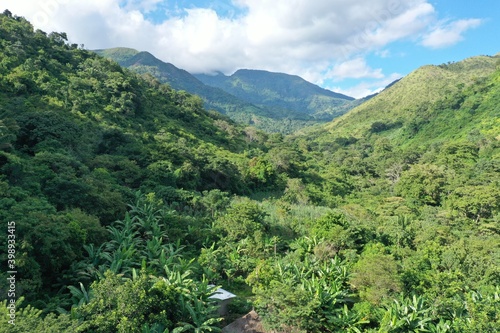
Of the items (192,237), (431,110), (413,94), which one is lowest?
(192,237)

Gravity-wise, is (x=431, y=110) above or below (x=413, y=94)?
below

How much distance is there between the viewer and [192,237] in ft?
65.2

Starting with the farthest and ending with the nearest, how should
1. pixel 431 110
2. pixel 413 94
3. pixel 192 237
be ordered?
pixel 413 94 < pixel 431 110 < pixel 192 237

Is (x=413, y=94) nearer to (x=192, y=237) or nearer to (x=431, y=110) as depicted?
(x=431, y=110)

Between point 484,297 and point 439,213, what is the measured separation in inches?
640

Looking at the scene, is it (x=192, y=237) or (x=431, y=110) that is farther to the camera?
(x=431, y=110)

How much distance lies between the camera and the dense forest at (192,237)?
11.4 m

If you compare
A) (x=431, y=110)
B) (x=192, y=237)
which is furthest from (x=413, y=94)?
(x=192, y=237)

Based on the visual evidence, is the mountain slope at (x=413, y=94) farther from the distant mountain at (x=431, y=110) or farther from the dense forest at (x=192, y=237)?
the dense forest at (x=192, y=237)

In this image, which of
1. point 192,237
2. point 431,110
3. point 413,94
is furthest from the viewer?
point 413,94

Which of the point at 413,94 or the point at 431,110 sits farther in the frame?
the point at 413,94

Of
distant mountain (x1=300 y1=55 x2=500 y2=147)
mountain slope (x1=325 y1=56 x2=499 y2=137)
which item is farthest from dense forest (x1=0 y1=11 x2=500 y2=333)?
mountain slope (x1=325 y1=56 x2=499 y2=137)

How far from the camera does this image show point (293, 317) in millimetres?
12008

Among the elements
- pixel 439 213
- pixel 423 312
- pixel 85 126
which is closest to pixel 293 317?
pixel 423 312
